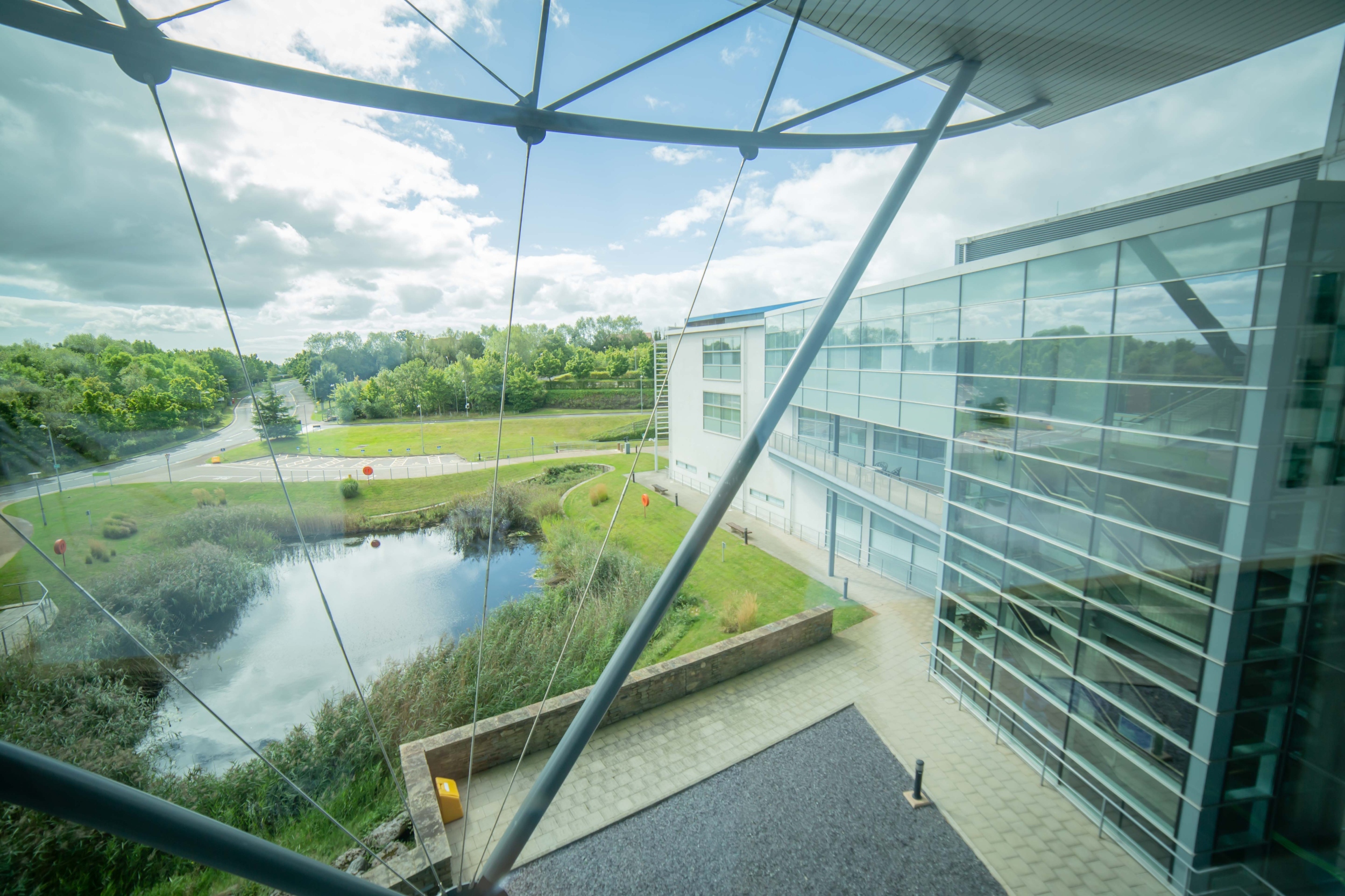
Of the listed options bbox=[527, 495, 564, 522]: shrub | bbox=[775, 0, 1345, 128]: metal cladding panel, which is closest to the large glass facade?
bbox=[775, 0, 1345, 128]: metal cladding panel

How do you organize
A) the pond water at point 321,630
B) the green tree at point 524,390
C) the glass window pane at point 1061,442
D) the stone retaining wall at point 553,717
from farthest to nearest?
1. the green tree at point 524,390
2. the pond water at point 321,630
3. the glass window pane at point 1061,442
4. the stone retaining wall at point 553,717

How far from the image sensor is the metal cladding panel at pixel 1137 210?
154 inches

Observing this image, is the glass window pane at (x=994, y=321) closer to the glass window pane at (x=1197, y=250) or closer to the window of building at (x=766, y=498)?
the glass window pane at (x=1197, y=250)

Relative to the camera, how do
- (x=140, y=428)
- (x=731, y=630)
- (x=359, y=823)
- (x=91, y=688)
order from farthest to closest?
1. (x=731, y=630)
2. (x=140, y=428)
3. (x=91, y=688)
4. (x=359, y=823)

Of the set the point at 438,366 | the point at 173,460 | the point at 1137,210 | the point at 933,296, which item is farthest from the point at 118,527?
the point at 1137,210

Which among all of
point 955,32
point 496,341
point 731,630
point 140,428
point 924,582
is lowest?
point 731,630

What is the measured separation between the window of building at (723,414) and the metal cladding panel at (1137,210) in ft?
23.2

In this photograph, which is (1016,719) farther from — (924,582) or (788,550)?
(788,550)

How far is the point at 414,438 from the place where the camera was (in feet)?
42.8

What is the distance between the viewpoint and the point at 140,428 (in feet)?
21.7

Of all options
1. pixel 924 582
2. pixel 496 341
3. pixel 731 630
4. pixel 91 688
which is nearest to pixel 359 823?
pixel 91 688

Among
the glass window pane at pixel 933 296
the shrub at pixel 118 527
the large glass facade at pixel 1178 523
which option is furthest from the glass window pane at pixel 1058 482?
the shrub at pixel 118 527

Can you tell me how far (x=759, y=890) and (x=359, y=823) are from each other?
3.99 m

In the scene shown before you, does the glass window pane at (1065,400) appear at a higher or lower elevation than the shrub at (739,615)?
higher
